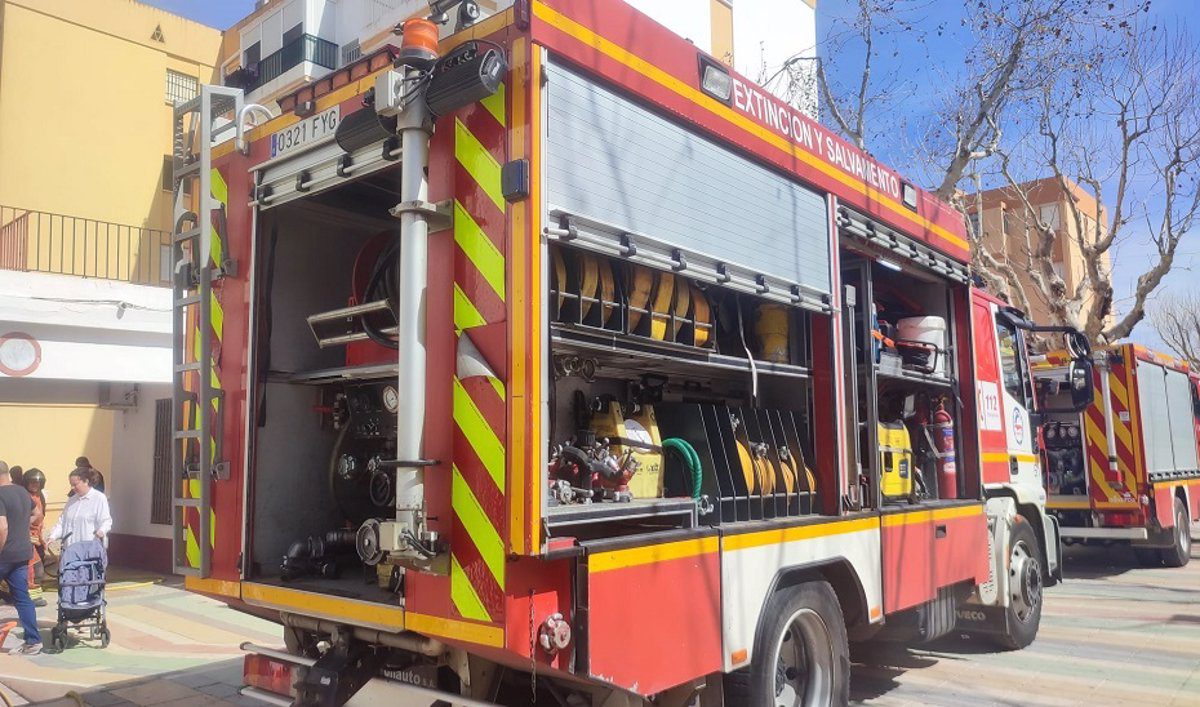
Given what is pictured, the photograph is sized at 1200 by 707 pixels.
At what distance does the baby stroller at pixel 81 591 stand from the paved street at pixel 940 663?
7.6 inches

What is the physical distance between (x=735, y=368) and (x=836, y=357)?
2.68 ft

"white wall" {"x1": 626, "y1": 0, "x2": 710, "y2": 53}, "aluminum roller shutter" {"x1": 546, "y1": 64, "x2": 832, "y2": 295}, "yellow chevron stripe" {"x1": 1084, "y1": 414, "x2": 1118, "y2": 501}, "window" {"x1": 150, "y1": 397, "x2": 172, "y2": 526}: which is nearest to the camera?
"aluminum roller shutter" {"x1": 546, "y1": 64, "x2": 832, "y2": 295}

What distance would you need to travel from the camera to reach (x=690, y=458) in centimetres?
432

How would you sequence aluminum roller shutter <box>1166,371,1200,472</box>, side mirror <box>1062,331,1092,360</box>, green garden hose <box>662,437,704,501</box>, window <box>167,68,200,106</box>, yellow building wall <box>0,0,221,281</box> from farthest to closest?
window <box>167,68,200,106</box> < yellow building wall <box>0,0,221,281</box> < aluminum roller shutter <box>1166,371,1200,472</box> < side mirror <box>1062,331,1092,360</box> < green garden hose <box>662,437,704,501</box>

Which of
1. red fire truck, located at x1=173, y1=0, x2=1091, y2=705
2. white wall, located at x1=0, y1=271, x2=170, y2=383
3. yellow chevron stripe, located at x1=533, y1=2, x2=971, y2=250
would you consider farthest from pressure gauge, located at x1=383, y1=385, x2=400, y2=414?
white wall, located at x1=0, y1=271, x2=170, y2=383

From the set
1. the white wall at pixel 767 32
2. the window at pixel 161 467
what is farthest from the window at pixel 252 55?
the window at pixel 161 467

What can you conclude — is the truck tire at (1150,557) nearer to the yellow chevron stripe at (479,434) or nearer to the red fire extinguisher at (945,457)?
the red fire extinguisher at (945,457)

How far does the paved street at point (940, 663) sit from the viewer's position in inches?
231

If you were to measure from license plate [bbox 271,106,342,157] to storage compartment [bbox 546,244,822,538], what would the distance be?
1133 mm

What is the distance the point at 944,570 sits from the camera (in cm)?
565

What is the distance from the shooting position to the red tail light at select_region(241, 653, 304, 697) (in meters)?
3.77

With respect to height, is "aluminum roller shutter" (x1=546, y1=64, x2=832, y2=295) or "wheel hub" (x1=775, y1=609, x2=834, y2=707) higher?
"aluminum roller shutter" (x1=546, y1=64, x2=832, y2=295)

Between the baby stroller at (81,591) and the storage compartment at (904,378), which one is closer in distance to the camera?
the storage compartment at (904,378)

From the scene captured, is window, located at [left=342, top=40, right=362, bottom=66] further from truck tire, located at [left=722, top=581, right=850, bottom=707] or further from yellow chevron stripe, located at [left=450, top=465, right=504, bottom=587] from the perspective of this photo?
yellow chevron stripe, located at [left=450, top=465, right=504, bottom=587]
